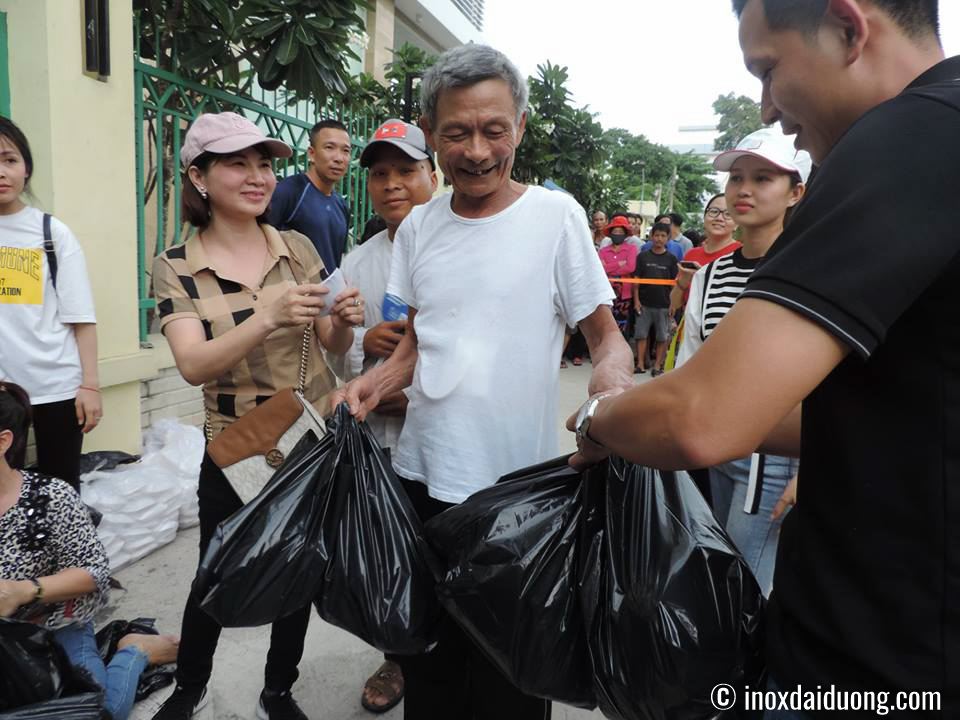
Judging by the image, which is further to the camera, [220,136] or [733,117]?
[733,117]

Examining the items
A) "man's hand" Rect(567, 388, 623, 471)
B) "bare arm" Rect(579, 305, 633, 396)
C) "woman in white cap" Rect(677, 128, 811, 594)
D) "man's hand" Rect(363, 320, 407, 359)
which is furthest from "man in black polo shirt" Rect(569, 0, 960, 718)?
"woman in white cap" Rect(677, 128, 811, 594)

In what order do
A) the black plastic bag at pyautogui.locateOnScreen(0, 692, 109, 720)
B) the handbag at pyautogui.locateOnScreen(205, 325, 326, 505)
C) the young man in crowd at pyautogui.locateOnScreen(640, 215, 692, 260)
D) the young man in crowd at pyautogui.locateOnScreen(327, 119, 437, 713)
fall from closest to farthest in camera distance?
1. the black plastic bag at pyautogui.locateOnScreen(0, 692, 109, 720)
2. the handbag at pyautogui.locateOnScreen(205, 325, 326, 505)
3. the young man in crowd at pyautogui.locateOnScreen(327, 119, 437, 713)
4. the young man in crowd at pyautogui.locateOnScreen(640, 215, 692, 260)

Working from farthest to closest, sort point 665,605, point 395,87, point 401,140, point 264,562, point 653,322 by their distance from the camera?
point 653,322
point 395,87
point 401,140
point 264,562
point 665,605

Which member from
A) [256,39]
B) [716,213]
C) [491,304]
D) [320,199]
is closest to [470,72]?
[491,304]

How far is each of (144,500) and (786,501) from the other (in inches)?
110

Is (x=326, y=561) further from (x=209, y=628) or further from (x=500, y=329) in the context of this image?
(x=209, y=628)

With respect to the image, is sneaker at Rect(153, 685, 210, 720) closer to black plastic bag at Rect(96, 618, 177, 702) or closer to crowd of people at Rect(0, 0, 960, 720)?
crowd of people at Rect(0, 0, 960, 720)

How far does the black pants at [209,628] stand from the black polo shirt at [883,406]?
161 cm

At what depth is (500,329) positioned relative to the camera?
1.65 meters

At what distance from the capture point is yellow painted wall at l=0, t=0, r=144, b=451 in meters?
3.03

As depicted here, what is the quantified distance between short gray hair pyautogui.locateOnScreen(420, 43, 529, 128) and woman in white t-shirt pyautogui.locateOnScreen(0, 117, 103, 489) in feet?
5.83

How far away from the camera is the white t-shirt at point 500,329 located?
164cm

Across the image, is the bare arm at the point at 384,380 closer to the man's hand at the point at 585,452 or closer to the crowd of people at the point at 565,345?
the crowd of people at the point at 565,345

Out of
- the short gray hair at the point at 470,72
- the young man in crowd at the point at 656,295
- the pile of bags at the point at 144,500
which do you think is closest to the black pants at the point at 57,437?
the pile of bags at the point at 144,500
